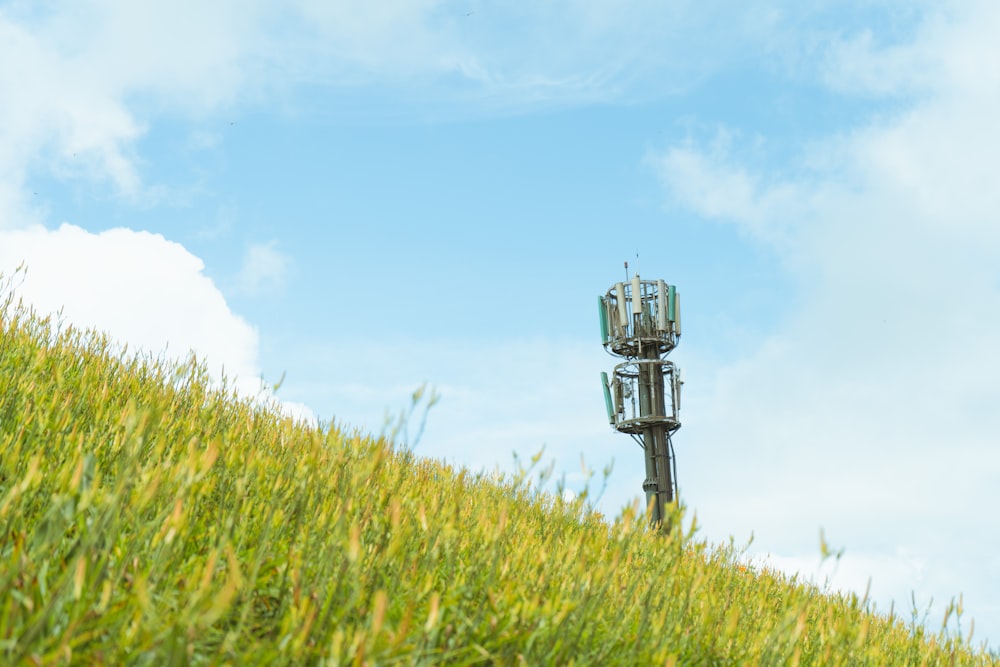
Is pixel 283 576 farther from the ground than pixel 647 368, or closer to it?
closer to it

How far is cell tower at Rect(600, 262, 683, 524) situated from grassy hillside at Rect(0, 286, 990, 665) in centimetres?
782

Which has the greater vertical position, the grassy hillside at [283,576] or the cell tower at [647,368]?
the cell tower at [647,368]

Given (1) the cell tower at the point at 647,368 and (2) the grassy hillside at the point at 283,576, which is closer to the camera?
(2) the grassy hillside at the point at 283,576

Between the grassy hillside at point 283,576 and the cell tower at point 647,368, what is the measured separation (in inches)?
308

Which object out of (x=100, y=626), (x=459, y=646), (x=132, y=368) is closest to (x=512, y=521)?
(x=459, y=646)

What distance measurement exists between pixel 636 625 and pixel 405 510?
1.09m

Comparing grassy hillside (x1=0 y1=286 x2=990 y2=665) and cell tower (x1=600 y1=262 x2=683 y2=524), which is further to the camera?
cell tower (x1=600 y1=262 x2=683 y2=524)

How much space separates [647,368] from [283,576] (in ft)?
34.4

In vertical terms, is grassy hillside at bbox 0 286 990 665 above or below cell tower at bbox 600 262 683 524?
below

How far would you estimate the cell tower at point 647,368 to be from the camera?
1206 centimetres

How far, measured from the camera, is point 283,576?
238 cm

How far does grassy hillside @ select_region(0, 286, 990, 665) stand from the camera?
5.93 feet

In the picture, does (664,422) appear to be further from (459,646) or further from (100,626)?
(100,626)

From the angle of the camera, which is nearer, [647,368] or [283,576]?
[283,576]
